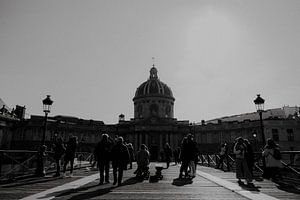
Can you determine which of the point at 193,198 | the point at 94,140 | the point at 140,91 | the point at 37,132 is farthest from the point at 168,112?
the point at 193,198

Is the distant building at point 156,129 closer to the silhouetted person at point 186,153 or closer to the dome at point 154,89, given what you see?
the dome at point 154,89

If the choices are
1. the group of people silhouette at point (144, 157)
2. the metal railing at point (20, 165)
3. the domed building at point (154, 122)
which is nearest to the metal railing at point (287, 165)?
the group of people silhouette at point (144, 157)

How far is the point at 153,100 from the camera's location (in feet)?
210

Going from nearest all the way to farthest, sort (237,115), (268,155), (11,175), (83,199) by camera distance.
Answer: (83,199) → (11,175) → (268,155) → (237,115)

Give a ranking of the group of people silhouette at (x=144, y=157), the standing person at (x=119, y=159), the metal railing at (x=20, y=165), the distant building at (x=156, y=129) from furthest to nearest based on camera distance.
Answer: the distant building at (x=156, y=129) < the metal railing at (x=20, y=165) < the group of people silhouette at (x=144, y=157) < the standing person at (x=119, y=159)

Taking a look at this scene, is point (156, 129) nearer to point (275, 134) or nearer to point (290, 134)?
point (275, 134)

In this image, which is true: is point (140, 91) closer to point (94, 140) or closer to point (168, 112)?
point (168, 112)

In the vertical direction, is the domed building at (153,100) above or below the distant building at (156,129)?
above

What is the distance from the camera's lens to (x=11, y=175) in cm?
1043

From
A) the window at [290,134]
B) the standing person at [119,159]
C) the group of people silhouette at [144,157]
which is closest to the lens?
the standing person at [119,159]

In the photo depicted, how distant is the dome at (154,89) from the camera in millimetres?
64812

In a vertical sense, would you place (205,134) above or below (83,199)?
A: above

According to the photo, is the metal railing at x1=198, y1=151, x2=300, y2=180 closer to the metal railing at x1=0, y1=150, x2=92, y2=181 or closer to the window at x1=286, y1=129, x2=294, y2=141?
the metal railing at x1=0, y1=150, x2=92, y2=181

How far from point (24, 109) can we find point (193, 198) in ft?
218
